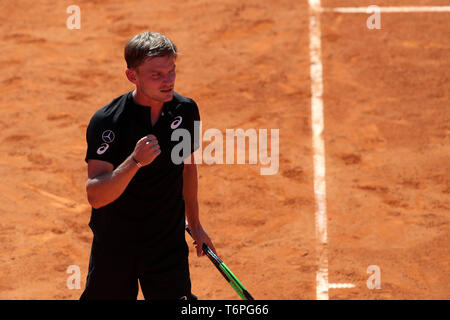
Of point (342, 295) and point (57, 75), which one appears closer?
point (342, 295)

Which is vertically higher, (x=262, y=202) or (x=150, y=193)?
(x=262, y=202)

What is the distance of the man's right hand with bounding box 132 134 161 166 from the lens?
4.00 metres

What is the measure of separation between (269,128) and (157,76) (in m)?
5.02

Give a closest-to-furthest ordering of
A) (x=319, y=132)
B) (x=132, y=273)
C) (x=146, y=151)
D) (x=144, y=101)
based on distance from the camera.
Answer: (x=146, y=151), (x=144, y=101), (x=132, y=273), (x=319, y=132)

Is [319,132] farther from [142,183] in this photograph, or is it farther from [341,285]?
[142,183]

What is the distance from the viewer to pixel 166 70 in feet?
13.6

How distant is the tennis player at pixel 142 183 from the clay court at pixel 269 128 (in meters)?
2.17

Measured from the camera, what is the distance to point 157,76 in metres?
4.17

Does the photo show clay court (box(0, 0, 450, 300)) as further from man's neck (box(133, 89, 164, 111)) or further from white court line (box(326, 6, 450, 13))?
man's neck (box(133, 89, 164, 111))

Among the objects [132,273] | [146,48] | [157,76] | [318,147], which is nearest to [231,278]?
[132,273]
